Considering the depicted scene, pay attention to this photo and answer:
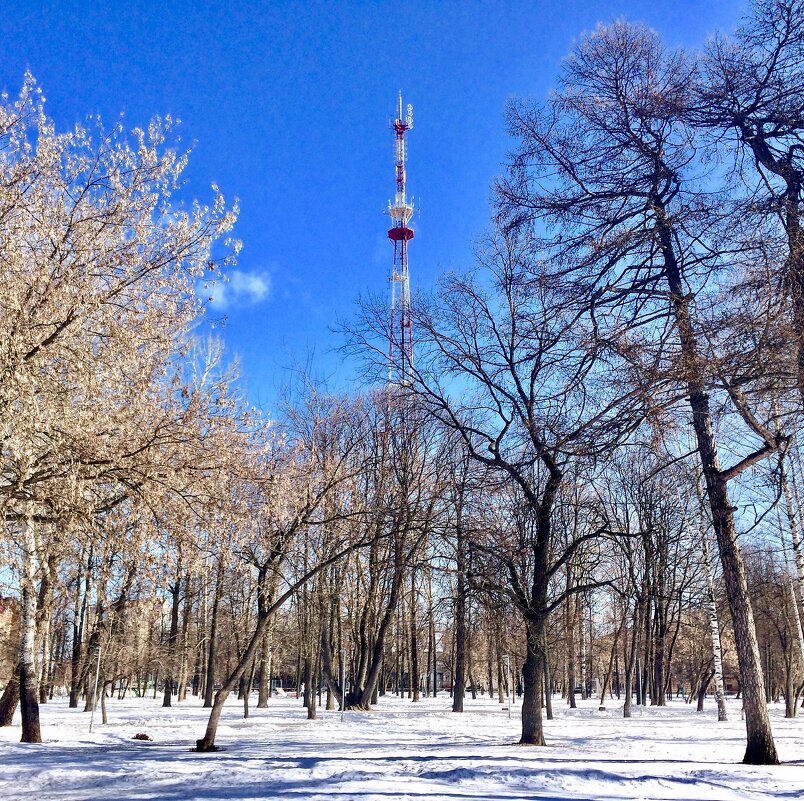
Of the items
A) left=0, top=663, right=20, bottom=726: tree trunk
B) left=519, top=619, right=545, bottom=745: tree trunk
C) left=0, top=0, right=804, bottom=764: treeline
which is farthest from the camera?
left=0, top=663, right=20, bottom=726: tree trunk

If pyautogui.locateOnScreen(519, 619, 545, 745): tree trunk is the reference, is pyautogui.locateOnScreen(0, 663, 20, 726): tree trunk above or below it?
below

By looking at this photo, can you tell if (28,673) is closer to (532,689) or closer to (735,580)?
(532,689)

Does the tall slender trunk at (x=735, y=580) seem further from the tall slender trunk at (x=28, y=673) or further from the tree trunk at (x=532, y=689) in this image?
the tall slender trunk at (x=28, y=673)

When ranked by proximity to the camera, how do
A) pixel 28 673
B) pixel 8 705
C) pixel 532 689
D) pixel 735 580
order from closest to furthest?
pixel 735 580 < pixel 532 689 < pixel 28 673 < pixel 8 705

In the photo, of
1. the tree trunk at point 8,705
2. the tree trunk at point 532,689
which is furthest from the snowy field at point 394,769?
the tree trunk at point 8,705

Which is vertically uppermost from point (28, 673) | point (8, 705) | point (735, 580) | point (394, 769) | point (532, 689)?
point (735, 580)

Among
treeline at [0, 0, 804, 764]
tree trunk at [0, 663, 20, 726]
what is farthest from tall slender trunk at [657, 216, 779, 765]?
tree trunk at [0, 663, 20, 726]

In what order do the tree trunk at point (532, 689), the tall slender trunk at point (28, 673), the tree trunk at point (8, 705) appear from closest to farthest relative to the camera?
the tree trunk at point (532, 689), the tall slender trunk at point (28, 673), the tree trunk at point (8, 705)

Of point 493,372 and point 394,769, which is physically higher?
point 493,372

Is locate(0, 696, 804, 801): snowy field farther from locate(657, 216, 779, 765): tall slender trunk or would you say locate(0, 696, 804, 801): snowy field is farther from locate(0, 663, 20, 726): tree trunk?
locate(0, 663, 20, 726): tree trunk

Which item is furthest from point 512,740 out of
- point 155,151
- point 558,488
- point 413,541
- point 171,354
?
point 155,151

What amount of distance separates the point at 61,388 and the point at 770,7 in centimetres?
921

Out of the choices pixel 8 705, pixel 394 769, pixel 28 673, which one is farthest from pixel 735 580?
pixel 8 705

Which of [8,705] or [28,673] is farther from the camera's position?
[8,705]
